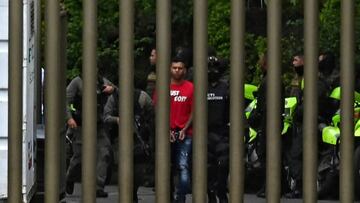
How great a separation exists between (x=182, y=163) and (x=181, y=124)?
0.32m

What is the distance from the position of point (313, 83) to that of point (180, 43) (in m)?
15.8

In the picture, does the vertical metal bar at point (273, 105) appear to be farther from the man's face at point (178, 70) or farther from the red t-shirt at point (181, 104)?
the man's face at point (178, 70)

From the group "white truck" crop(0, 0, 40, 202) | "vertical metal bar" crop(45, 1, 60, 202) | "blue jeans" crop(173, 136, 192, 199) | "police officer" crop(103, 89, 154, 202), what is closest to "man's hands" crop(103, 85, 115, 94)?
"police officer" crop(103, 89, 154, 202)

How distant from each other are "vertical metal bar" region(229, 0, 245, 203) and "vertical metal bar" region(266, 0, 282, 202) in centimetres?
8

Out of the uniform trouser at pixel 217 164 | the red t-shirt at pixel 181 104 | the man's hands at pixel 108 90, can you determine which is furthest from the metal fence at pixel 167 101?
the man's hands at pixel 108 90

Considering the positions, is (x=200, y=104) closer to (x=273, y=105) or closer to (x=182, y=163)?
(x=273, y=105)

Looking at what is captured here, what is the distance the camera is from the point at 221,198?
10.7 meters

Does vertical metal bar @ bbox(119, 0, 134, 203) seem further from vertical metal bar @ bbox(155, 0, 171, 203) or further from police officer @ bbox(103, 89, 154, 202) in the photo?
police officer @ bbox(103, 89, 154, 202)

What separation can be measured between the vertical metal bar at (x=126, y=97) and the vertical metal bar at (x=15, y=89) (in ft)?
0.98

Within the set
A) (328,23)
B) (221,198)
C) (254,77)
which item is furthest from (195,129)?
(254,77)

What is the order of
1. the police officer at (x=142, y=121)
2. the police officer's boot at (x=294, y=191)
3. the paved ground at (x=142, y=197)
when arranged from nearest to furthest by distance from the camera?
the police officer at (x=142, y=121) → the police officer's boot at (x=294, y=191) → the paved ground at (x=142, y=197)

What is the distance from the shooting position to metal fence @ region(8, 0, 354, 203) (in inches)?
167

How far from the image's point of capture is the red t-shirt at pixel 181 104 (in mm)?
9906

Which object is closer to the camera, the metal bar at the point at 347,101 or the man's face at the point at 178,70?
the metal bar at the point at 347,101
